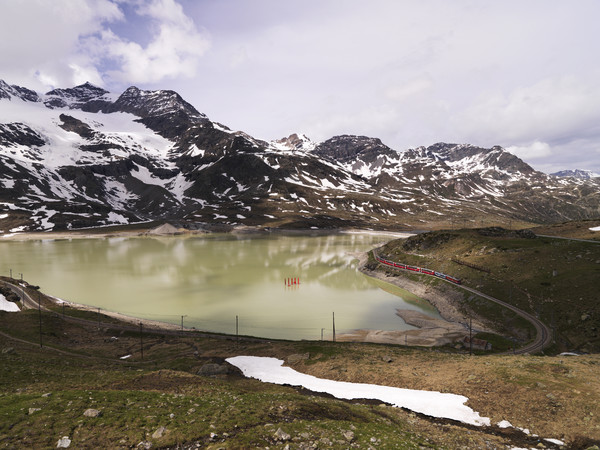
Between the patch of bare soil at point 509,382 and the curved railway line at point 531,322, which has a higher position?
the patch of bare soil at point 509,382

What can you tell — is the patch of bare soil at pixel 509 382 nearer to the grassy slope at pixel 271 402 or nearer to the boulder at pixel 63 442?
Result: the grassy slope at pixel 271 402

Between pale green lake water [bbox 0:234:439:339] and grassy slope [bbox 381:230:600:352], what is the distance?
52.0 ft

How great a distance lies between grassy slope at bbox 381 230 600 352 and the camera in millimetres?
53625

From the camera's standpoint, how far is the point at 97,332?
5344 centimetres

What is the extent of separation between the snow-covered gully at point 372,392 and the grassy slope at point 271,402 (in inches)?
41.7

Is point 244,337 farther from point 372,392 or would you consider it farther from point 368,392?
point 372,392

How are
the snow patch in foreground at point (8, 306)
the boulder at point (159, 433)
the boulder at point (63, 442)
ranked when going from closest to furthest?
the boulder at point (63, 442), the boulder at point (159, 433), the snow patch in foreground at point (8, 306)

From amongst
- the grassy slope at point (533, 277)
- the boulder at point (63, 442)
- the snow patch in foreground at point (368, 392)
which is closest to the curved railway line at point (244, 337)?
the grassy slope at point (533, 277)

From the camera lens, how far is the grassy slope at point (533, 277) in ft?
176

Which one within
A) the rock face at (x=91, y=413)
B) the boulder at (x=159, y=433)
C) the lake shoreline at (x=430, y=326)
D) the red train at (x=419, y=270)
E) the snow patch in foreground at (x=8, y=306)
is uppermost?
the rock face at (x=91, y=413)

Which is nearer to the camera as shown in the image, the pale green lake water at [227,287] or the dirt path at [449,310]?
the dirt path at [449,310]

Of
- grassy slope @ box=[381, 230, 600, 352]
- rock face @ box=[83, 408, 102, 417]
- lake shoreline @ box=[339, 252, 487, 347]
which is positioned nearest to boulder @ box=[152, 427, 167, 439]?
rock face @ box=[83, 408, 102, 417]

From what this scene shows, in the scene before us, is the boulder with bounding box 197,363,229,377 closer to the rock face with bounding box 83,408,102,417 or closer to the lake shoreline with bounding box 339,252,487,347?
the rock face with bounding box 83,408,102,417

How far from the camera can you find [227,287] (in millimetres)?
84375
